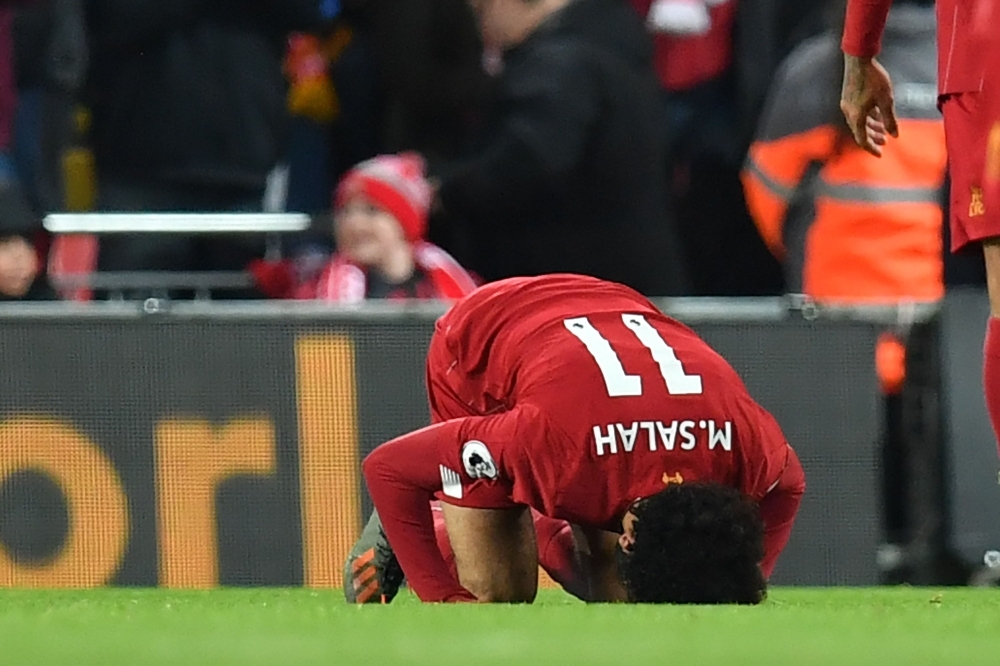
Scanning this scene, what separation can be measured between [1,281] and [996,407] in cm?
359

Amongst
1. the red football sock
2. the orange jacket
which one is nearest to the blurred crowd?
the orange jacket

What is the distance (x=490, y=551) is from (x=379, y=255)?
2.90 meters

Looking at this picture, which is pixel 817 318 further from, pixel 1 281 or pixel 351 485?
pixel 1 281

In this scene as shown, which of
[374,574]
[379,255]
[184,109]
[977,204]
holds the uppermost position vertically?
[184,109]

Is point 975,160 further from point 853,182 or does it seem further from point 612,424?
point 853,182

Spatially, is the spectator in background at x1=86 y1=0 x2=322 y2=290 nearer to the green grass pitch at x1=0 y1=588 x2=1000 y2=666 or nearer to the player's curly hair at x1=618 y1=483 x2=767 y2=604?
the green grass pitch at x1=0 y1=588 x2=1000 y2=666

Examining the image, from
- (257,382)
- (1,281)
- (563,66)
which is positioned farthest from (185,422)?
(563,66)

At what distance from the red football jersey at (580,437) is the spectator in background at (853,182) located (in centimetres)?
239

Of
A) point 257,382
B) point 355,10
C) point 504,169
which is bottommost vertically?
point 257,382

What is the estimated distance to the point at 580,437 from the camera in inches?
163

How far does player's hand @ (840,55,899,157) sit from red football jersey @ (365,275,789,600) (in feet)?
1.81

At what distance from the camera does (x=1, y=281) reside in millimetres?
6793

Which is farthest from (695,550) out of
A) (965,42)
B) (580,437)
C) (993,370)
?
(965,42)

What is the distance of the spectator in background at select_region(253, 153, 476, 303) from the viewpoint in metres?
7.10
